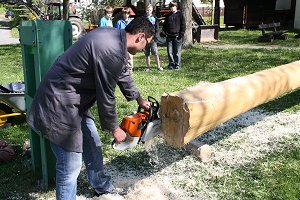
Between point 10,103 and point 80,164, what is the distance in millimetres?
3035

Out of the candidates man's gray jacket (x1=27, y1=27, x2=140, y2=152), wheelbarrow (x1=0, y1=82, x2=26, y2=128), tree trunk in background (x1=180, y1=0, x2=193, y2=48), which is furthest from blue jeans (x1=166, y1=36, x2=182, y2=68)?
man's gray jacket (x1=27, y1=27, x2=140, y2=152)

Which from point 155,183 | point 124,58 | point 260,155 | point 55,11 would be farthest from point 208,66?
point 55,11

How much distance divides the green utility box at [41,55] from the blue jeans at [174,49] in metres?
6.77

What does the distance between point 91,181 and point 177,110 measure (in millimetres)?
1089

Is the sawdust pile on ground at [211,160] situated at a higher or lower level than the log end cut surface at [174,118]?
lower

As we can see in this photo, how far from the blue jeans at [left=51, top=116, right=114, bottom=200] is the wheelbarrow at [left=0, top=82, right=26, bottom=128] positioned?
2.56m

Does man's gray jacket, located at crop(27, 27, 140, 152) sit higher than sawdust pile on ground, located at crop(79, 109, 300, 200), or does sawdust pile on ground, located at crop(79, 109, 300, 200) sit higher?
man's gray jacket, located at crop(27, 27, 140, 152)

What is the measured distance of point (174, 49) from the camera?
10.1 meters

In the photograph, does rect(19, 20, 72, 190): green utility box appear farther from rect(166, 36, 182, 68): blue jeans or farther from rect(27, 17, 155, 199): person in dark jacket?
rect(166, 36, 182, 68): blue jeans

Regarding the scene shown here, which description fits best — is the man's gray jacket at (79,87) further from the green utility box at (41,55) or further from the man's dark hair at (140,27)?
the green utility box at (41,55)

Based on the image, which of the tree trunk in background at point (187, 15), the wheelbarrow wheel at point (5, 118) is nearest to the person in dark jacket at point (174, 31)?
the tree trunk in background at point (187, 15)

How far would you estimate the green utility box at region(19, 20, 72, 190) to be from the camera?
3.32 m

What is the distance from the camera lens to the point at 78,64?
261cm

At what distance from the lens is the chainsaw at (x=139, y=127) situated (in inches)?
122
